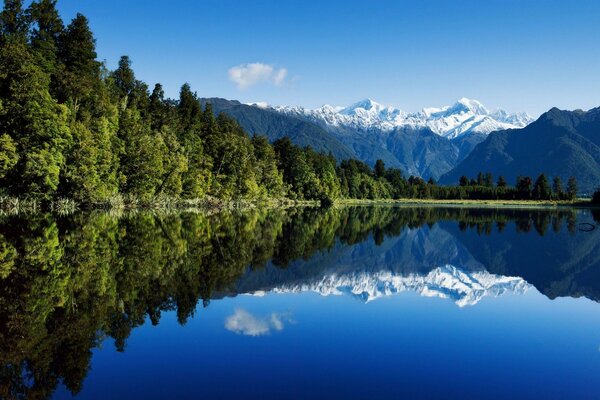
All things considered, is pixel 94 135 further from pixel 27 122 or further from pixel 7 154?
pixel 7 154

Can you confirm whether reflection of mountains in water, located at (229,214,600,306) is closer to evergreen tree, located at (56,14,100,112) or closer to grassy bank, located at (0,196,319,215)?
grassy bank, located at (0,196,319,215)

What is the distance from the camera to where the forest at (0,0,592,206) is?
56.3 metres

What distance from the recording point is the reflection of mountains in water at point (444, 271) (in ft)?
77.9

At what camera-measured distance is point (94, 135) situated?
68.2m

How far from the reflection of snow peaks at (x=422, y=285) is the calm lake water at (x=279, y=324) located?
0.13 meters

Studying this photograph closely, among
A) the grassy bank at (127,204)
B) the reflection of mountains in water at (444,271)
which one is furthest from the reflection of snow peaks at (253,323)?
the grassy bank at (127,204)

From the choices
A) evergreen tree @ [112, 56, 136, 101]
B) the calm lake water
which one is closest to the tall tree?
evergreen tree @ [112, 56, 136, 101]

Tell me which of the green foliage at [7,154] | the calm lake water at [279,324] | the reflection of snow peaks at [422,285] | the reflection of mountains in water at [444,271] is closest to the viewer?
the calm lake water at [279,324]

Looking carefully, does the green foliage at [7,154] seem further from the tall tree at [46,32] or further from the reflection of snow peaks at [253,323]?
the reflection of snow peaks at [253,323]

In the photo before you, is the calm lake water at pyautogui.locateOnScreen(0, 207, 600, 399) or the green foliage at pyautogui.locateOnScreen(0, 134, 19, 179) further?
the green foliage at pyautogui.locateOnScreen(0, 134, 19, 179)

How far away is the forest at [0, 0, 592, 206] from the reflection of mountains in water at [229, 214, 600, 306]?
3705 cm

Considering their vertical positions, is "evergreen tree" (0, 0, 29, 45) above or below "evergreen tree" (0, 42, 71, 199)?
above

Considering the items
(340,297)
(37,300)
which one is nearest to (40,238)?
(37,300)

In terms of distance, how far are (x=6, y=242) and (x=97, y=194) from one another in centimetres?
4052
